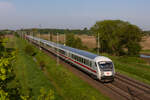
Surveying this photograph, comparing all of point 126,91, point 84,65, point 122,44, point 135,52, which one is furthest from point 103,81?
point 122,44

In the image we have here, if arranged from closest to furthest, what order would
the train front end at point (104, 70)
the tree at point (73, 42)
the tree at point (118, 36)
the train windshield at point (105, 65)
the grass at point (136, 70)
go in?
the train front end at point (104, 70)
the train windshield at point (105, 65)
the grass at point (136, 70)
the tree at point (118, 36)
the tree at point (73, 42)

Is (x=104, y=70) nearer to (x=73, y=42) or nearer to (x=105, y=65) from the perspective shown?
(x=105, y=65)

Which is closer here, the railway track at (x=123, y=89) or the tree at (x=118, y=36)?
the railway track at (x=123, y=89)

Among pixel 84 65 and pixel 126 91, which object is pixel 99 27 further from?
pixel 126 91

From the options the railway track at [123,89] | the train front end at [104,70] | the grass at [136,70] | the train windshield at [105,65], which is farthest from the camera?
the grass at [136,70]

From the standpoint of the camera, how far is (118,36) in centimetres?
5928

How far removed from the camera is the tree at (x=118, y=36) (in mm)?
53688

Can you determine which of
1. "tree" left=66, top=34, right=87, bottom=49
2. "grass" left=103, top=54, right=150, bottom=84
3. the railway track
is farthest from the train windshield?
"tree" left=66, top=34, right=87, bottom=49

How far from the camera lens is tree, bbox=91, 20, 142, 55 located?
2114 inches

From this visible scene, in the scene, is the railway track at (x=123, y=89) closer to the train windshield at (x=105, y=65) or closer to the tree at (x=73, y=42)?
the train windshield at (x=105, y=65)

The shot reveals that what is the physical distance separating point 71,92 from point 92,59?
5.50 meters

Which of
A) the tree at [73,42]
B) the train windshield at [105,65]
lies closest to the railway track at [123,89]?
the train windshield at [105,65]

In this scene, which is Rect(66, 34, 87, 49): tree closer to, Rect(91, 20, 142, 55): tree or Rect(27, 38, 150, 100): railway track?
Rect(91, 20, 142, 55): tree

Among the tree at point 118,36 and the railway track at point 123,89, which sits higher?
the tree at point 118,36
